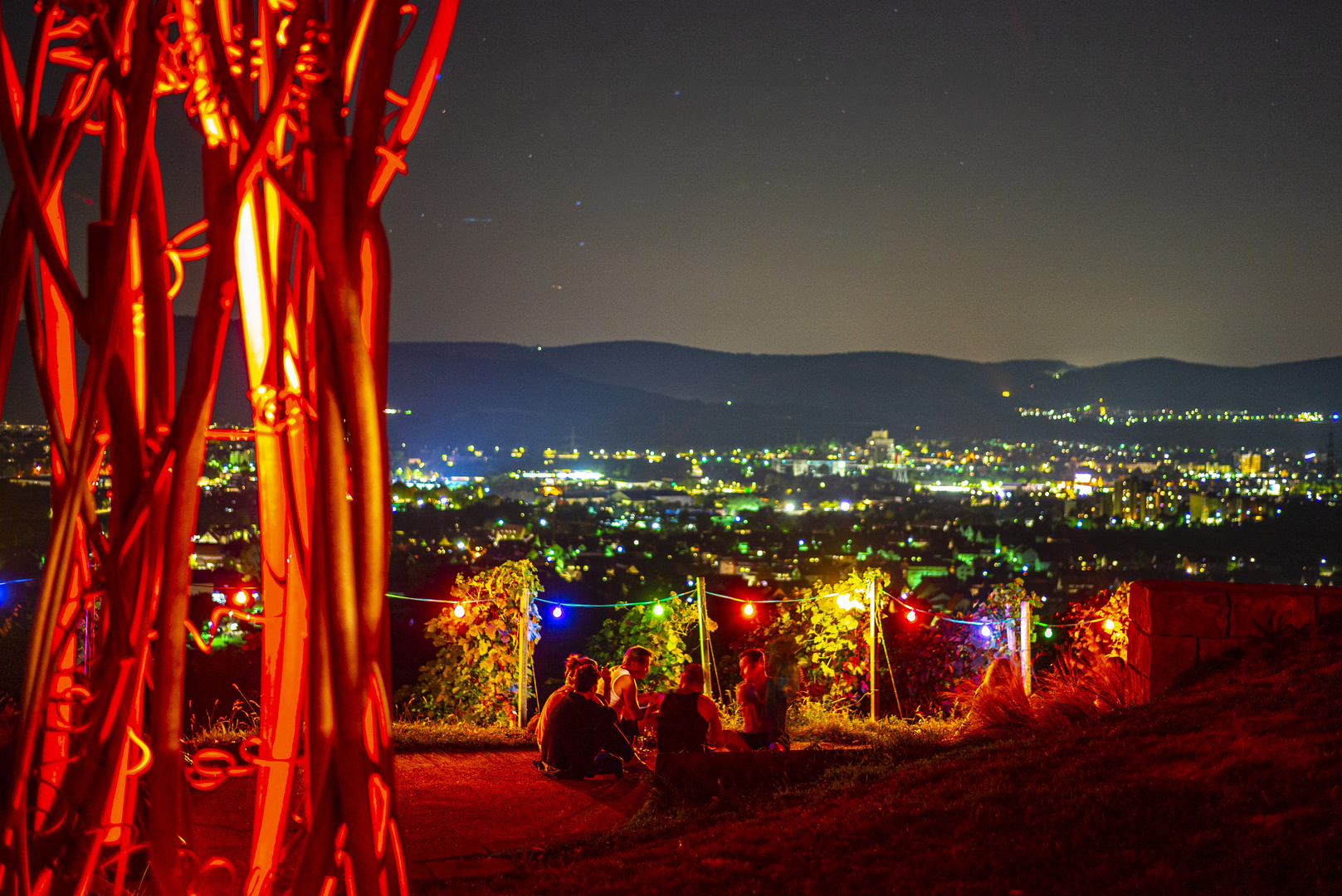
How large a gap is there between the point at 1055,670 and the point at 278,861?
234 inches

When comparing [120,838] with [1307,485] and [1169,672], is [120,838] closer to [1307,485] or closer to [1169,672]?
[1169,672]

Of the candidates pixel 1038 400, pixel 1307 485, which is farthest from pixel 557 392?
pixel 1307 485

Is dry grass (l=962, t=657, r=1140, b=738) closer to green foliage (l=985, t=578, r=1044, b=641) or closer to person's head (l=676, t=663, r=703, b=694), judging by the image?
green foliage (l=985, t=578, r=1044, b=641)

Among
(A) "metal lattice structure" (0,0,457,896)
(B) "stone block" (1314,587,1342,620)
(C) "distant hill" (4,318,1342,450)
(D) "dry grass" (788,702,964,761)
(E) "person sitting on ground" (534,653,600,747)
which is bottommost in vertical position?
(D) "dry grass" (788,702,964,761)

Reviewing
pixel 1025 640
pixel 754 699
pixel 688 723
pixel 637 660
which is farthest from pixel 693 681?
pixel 1025 640

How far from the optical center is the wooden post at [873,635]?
729 cm

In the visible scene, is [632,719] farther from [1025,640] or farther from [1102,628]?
[1102,628]

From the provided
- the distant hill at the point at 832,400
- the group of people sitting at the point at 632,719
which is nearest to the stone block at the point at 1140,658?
the group of people sitting at the point at 632,719

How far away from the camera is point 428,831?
424 cm

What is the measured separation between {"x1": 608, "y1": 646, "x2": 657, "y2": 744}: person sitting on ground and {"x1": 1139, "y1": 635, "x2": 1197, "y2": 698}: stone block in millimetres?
3016

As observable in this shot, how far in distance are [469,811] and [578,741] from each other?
84 cm

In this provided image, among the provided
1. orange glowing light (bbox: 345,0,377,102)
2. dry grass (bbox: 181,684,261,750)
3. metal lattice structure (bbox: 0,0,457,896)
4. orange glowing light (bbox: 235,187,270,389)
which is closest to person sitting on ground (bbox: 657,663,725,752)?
dry grass (bbox: 181,684,261,750)

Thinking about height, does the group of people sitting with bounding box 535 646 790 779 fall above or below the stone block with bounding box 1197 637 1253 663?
below

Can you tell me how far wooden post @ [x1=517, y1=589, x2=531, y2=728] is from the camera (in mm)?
6934
